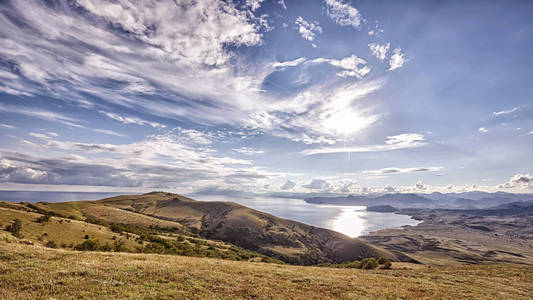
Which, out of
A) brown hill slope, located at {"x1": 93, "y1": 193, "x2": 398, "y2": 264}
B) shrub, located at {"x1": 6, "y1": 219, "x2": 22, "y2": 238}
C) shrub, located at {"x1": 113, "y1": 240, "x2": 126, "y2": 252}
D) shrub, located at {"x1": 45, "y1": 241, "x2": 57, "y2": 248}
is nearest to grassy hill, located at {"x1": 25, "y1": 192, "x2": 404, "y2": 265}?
brown hill slope, located at {"x1": 93, "y1": 193, "x2": 398, "y2": 264}

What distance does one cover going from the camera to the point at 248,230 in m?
118

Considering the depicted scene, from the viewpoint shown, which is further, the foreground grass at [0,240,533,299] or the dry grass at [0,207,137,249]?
the dry grass at [0,207,137,249]

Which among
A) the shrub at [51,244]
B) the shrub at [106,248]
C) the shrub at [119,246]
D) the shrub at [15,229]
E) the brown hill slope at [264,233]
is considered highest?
the shrub at [15,229]

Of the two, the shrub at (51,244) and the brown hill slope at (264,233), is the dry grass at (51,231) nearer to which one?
the shrub at (51,244)

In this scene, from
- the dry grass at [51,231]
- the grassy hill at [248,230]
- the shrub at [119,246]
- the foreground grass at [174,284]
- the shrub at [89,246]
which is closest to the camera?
the foreground grass at [174,284]

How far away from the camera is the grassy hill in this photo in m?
93.7

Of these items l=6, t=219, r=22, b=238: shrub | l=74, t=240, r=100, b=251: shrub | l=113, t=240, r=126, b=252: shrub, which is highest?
l=6, t=219, r=22, b=238: shrub

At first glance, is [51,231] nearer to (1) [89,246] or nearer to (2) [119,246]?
(1) [89,246]

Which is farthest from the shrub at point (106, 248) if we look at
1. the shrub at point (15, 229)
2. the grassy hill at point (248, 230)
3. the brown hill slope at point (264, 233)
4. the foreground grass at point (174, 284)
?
the brown hill slope at point (264, 233)

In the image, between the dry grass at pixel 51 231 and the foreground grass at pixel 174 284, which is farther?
the dry grass at pixel 51 231

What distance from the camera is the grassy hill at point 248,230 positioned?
307 feet

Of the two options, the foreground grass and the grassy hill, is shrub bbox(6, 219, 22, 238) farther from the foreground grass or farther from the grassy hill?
the grassy hill

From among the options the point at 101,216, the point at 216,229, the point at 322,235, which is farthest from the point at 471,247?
the point at 101,216

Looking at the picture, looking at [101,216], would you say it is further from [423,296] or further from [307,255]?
[423,296]
